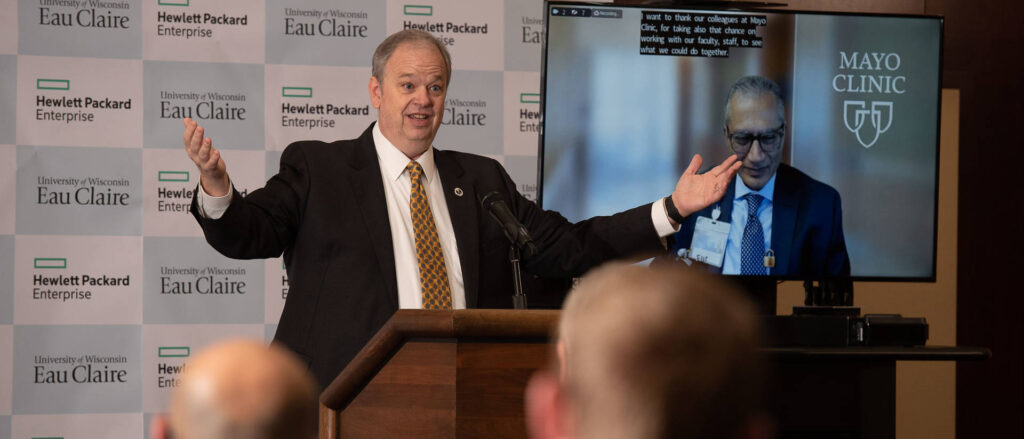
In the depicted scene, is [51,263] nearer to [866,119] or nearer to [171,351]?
[171,351]

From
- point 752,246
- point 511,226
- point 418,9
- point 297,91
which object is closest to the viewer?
point 511,226

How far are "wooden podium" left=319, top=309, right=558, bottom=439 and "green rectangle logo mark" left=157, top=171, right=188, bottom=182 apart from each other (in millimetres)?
2253

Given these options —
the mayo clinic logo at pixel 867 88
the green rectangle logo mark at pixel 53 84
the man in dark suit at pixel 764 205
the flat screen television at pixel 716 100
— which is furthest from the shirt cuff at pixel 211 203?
the mayo clinic logo at pixel 867 88

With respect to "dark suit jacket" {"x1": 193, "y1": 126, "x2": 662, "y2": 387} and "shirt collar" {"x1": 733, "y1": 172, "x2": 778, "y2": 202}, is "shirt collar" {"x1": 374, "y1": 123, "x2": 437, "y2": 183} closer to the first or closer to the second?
"dark suit jacket" {"x1": 193, "y1": 126, "x2": 662, "y2": 387}

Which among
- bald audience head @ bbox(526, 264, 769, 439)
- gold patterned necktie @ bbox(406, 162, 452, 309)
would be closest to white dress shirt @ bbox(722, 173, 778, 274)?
gold patterned necktie @ bbox(406, 162, 452, 309)

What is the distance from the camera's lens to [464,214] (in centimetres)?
334

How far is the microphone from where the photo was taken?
2.66m

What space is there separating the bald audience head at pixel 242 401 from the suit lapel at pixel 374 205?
2486 mm

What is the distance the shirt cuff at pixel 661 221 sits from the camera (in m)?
3.30

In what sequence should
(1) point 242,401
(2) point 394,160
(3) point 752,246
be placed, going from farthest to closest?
1. (3) point 752,246
2. (2) point 394,160
3. (1) point 242,401

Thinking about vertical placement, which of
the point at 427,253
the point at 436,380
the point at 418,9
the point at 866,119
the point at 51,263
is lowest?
the point at 436,380

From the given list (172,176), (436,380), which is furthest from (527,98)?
(436,380)

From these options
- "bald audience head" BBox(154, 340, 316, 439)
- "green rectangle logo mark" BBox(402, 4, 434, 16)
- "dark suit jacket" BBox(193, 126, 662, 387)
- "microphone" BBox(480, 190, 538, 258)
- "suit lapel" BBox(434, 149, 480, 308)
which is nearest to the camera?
"bald audience head" BBox(154, 340, 316, 439)

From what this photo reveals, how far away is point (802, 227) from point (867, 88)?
534 millimetres
